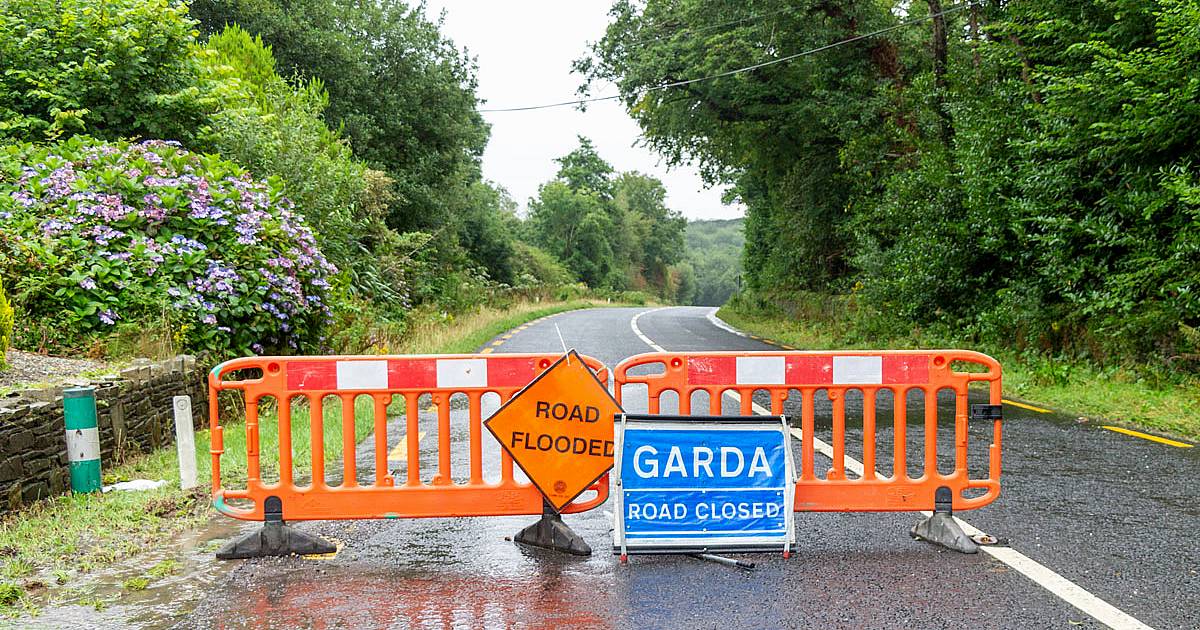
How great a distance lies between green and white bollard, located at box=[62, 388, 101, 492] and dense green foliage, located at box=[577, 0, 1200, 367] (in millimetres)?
11154

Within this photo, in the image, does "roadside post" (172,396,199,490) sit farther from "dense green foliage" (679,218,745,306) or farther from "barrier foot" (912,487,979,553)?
"dense green foliage" (679,218,745,306)

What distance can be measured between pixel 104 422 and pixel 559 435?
4140mm

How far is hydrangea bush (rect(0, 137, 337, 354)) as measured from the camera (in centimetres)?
952

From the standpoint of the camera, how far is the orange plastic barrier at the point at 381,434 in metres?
5.56

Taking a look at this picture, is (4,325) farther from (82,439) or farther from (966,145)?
(966,145)

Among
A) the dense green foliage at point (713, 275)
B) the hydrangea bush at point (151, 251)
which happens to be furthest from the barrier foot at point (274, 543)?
the dense green foliage at point (713, 275)

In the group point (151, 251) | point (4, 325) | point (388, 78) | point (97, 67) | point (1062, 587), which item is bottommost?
point (1062, 587)

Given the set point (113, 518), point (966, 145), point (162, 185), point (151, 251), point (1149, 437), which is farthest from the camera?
point (966, 145)

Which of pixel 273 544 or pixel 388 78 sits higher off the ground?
pixel 388 78

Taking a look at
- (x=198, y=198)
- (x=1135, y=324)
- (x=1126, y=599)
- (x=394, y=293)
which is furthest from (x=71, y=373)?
(x=394, y=293)

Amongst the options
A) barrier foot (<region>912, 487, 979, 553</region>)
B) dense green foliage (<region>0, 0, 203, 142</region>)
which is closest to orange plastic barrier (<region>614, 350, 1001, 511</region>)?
barrier foot (<region>912, 487, 979, 553</region>)

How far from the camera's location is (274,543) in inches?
213

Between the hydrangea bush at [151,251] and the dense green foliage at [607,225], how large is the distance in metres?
78.7

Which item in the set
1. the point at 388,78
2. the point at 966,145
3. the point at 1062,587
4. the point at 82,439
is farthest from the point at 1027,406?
the point at 388,78
